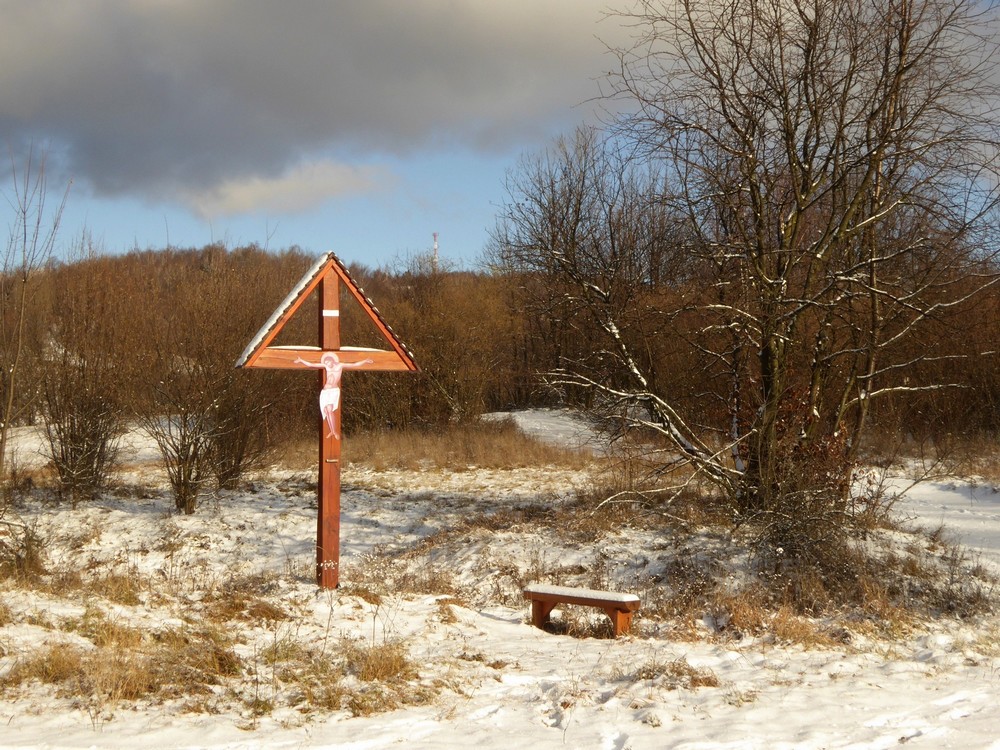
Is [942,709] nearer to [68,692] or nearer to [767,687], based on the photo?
[767,687]

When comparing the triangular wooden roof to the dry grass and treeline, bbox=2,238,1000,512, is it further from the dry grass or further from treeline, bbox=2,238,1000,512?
the dry grass

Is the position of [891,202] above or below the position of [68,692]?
above

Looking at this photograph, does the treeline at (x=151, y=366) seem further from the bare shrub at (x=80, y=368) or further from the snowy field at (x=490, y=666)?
the snowy field at (x=490, y=666)

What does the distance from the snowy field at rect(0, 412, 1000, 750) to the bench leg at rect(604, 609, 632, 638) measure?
0.15m

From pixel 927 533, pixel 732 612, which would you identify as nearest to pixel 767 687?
pixel 732 612

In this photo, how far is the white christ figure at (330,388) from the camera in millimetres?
7320

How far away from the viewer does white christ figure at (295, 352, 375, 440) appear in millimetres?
7320

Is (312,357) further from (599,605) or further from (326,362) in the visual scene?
(599,605)

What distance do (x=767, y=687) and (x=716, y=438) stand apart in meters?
6.40

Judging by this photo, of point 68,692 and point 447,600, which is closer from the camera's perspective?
point 68,692

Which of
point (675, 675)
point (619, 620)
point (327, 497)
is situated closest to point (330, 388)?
point (327, 497)

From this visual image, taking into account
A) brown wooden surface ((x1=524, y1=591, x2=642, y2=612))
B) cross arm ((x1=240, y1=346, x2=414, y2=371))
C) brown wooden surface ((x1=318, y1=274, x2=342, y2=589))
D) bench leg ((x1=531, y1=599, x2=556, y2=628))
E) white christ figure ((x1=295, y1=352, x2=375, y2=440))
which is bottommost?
bench leg ((x1=531, y1=599, x2=556, y2=628))

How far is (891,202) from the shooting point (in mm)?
9227

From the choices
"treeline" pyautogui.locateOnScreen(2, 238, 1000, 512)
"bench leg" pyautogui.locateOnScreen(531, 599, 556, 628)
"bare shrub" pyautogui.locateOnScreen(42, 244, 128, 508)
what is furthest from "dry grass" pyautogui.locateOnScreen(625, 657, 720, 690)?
"bare shrub" pyautogui.locateOnScreen(42, 244, 128, 508)
